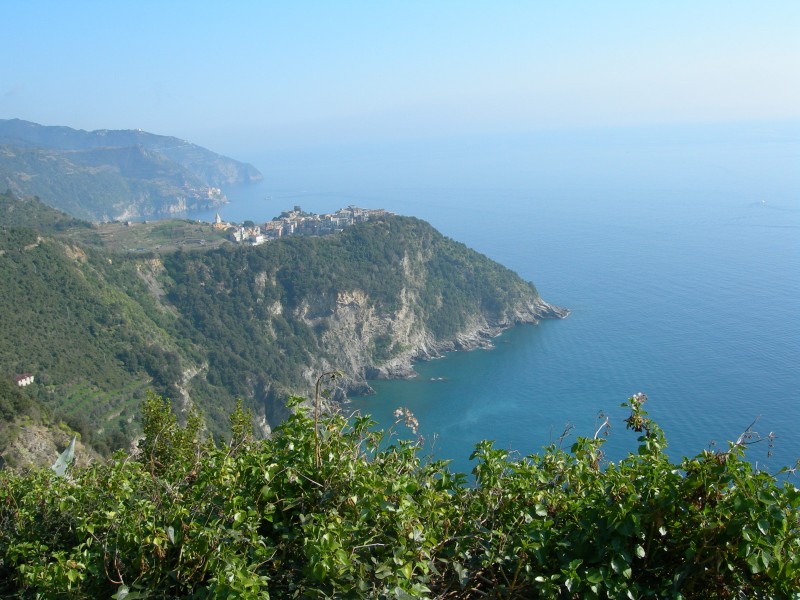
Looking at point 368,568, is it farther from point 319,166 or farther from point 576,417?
point 319,166

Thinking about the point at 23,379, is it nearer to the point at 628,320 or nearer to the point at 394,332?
the point at 394,332

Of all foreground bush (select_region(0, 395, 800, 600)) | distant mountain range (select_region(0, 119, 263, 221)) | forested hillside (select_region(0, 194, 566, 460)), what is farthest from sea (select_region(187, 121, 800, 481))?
distant mountain range (select_region(0, 119, 263, 221))

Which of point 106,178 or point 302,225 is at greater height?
point 106,178

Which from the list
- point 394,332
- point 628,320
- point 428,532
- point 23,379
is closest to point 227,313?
point 394,332

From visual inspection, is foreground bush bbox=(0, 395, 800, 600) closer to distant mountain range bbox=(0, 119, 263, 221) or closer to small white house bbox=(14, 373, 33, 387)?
small white house bbox=(14, 373, 33, 387)

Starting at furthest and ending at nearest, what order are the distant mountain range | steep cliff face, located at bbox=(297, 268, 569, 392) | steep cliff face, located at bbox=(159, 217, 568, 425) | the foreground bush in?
the distant mountain range
steep cliff face, located at bbox=(297, 268, 569, 392)
steep cliff face, located at bbox=(159, 217, 568, 425)
the foreground bush
